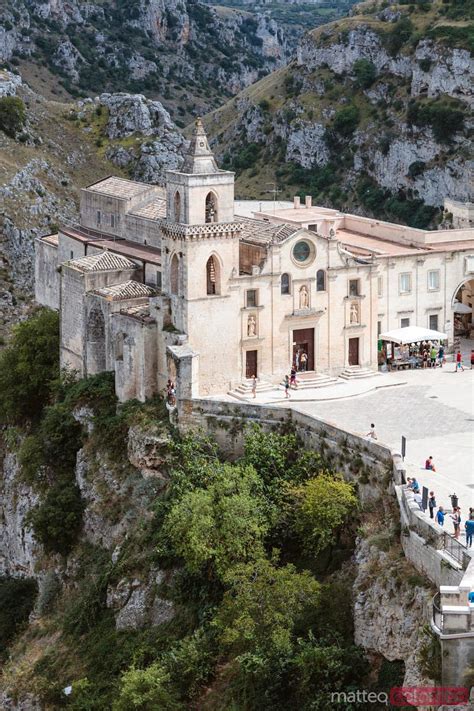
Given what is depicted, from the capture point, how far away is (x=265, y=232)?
60.1 metres

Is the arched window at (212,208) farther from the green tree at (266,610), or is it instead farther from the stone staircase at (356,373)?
the green tree at (266,610)

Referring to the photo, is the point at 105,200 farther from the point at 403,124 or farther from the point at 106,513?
the point at 403,124

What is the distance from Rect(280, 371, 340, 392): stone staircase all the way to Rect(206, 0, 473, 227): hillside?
68271mm

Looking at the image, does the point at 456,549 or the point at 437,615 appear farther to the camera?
the point at 456,549

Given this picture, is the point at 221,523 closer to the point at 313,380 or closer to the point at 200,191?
the point at 313,380

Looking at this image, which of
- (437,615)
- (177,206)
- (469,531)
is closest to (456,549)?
(469,531)

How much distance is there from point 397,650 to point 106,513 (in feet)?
65.9

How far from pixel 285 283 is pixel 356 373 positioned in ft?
16.6

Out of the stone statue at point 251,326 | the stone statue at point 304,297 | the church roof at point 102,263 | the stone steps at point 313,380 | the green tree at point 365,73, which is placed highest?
the green tree at point 365,73

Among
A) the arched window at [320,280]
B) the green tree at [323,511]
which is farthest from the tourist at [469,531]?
the arched window at [320,280]

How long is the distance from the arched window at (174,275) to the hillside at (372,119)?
70.6 meters

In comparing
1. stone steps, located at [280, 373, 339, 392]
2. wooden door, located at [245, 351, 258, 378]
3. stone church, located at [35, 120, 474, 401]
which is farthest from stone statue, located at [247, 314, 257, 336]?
stone steps, located at [280, 373, 339, 392]

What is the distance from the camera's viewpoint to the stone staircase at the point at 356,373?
60844mm

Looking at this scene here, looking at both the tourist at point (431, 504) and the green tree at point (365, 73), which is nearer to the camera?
the tourist at point (431, 504)
